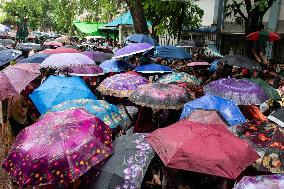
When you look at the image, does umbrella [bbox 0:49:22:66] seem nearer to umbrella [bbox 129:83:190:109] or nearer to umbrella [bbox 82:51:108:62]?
umbrella [bbox 82:51:108:62]

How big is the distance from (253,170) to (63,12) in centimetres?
4793

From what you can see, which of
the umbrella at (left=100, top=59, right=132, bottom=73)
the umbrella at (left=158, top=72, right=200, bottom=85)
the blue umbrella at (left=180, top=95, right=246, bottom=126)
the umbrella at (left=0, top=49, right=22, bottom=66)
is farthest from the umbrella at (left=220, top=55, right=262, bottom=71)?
the umbrella at (left=0, top=49, right=22, bottom=66)

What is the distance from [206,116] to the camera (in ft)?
15.6

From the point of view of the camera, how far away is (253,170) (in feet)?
13.3

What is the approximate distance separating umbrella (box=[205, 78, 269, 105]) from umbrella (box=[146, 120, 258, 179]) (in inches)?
67.1

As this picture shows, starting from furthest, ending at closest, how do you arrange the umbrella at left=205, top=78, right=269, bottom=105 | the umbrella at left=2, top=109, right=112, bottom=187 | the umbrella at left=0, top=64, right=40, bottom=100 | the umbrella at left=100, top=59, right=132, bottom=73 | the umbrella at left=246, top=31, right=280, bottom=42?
the umbrella at left=246, top=31, right=280, bottom=42
the umbrella at left=100, top=59, right=132, bottom=73
the umbrella at left=0, top=64, right=40, bottom=100
the umbrella at left=205, top=78, right=269, bottom=105
the umbrella at left=2, top=109, right=112, bottom=187

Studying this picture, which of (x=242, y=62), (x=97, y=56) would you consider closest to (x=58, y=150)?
(x=242, y=62)

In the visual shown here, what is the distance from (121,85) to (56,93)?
106cm

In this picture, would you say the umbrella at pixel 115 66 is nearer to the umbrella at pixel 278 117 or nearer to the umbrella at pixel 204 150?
the umbrella at pixel 278 117

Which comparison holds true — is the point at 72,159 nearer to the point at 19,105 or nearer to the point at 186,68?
the point at 19,105

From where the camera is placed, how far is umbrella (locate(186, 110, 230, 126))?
4.68 m

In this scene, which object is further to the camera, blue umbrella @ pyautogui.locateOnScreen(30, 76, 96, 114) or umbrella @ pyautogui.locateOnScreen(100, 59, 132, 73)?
umbrella @ pyautogui.locateOnScreen(100, 59, 132, 73)

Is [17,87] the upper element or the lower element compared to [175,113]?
upper

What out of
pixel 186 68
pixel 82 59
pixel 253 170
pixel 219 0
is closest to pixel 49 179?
pixel 253 170
